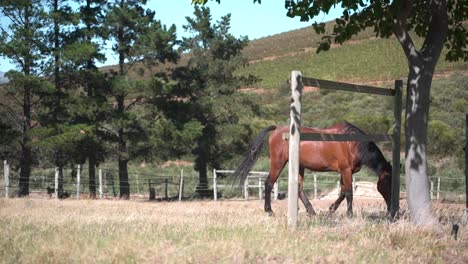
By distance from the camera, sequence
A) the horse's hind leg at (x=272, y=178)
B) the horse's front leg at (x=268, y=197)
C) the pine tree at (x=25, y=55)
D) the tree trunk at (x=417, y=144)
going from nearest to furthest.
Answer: the tree trunk at (x=417, y=144) < the horse's front leg at (x=268, y=197) < the horse's hind leg at (x=272, y=178) < the pine tree at (x=25, y=55)

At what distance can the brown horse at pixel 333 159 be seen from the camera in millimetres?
10867

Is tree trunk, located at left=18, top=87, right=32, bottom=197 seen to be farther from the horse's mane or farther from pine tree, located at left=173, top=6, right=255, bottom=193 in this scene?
the horse's mane

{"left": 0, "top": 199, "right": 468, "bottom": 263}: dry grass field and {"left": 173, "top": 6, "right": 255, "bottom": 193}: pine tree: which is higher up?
{"left": 173, "top": 6, "right": 255, "bottom": 193}: pine tree

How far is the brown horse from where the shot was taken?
35.7ft

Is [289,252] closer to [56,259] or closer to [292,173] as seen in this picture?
[292,173]

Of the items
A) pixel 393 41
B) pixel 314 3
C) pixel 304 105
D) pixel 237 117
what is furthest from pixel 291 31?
pixel 314 3

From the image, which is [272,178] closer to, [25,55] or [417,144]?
[417,144]

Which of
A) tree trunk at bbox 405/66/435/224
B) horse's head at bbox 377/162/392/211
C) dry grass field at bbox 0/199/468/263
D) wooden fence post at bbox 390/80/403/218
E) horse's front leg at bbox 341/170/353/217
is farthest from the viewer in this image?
horse's head at bbox 377/162/392/211

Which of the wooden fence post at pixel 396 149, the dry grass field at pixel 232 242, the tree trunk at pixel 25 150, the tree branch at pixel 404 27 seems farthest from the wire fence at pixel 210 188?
the dry grass field at pixel 232 242

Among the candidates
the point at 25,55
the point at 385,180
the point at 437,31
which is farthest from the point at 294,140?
the point at 25,55

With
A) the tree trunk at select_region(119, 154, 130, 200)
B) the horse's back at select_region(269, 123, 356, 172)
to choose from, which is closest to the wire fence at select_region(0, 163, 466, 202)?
the tree trunk at select_region(119, 154, 130, 200)

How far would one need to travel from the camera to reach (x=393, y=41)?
8269cm

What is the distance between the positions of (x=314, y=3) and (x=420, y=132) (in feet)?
7.43

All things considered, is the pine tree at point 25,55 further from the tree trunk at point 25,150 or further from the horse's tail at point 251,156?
the horse's tail at point 251,156
